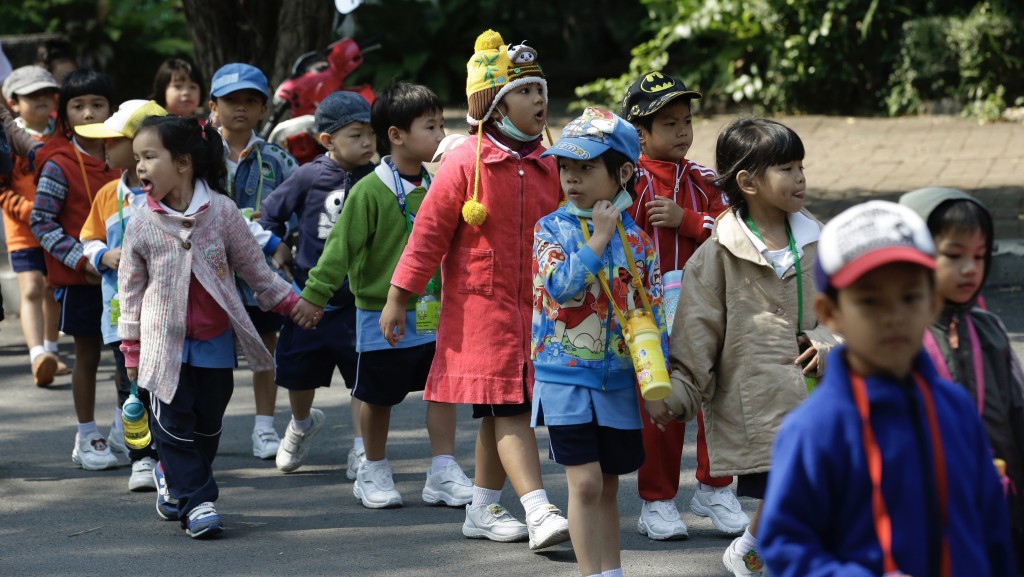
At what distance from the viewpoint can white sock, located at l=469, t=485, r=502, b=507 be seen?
16.9 ft

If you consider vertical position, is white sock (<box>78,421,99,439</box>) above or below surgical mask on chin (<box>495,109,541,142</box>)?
below

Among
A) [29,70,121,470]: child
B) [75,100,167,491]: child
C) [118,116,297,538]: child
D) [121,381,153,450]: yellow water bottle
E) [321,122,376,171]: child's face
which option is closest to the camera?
[118,116,297,538]: child

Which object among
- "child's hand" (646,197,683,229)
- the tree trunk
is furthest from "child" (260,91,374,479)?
the tree trunk

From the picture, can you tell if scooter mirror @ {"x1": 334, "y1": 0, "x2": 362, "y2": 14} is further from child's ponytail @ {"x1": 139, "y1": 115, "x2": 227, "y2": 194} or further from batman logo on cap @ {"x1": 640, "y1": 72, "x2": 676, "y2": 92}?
batman logo on cap @ {"x1": 640, "y1": 72, "x2": 676, "y2": 92}

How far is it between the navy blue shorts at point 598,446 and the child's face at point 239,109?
10.4 feet

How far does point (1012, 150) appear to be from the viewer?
41.7 ft

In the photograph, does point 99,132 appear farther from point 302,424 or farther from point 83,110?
point 302,424

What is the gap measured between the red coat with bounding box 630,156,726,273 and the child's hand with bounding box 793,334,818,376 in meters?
1.00

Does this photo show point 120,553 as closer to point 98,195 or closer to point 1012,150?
point 98,195

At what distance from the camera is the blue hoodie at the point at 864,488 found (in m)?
2.42

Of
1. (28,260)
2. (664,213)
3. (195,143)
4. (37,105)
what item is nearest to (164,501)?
(195,143)

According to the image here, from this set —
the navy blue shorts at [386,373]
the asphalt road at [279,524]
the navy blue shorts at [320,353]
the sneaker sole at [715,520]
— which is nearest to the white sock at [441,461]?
the asphalt road at [279,524]

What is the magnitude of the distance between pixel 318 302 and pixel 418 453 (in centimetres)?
133

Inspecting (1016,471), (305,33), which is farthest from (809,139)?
(1016,471)
